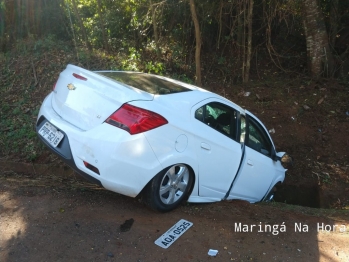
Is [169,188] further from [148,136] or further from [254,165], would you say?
[254,165]

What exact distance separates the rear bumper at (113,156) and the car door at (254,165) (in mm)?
1648

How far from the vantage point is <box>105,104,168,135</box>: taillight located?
3.62 m

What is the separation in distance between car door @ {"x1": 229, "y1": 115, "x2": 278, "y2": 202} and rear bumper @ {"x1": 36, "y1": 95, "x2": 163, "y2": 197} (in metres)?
1.65

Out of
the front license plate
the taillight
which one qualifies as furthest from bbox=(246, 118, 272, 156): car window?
the taillight

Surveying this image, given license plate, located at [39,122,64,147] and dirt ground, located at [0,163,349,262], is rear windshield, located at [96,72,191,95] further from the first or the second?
dirt ground, located at [0,163,349,262]

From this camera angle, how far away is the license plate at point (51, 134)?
4.00 metres

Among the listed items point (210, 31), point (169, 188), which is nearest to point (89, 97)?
point (169, 188)

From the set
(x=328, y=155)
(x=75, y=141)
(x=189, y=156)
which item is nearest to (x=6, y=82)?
(x=75, y=141)

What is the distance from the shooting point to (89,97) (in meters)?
3.95

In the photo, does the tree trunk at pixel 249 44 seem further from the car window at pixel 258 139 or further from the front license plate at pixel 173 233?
the front license plate at pixel 173 233

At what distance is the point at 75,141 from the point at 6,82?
18.1 ft

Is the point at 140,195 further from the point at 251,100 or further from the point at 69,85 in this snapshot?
the point at 251,100

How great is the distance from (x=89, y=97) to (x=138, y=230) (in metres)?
1.50

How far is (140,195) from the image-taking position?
407cm
